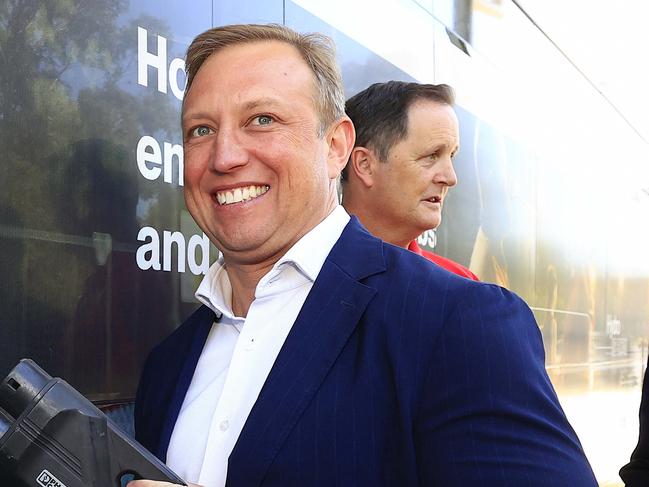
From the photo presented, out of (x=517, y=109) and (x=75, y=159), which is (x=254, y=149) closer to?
(x=75, y=159)

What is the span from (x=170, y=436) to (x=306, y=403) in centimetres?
37

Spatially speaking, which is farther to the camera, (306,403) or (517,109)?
(517,109)

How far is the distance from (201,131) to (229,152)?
0.11 meters

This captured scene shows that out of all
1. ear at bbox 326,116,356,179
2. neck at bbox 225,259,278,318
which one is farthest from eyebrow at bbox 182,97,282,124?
neck at bbox 225,259,278,318

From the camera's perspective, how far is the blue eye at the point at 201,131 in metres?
1.80

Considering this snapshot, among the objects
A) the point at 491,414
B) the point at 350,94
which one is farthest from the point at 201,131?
the point at 350,94

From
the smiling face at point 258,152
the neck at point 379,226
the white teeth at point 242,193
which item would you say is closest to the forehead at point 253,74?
the smiling face at point 258,152

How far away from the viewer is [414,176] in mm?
2959

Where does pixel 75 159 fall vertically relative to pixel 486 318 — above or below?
above

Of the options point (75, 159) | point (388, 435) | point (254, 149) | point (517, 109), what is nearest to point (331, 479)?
point (388, 435)

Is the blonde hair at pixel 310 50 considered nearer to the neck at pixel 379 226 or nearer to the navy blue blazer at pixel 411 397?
the navy blue blazer at pixel 411 397

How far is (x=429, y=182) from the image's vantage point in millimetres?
2973

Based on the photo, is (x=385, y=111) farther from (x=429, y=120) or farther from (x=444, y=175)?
(x=444, y=175)

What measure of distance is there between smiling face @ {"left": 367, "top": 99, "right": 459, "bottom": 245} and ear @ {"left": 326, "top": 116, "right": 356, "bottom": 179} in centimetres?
108
